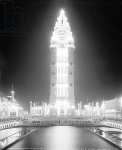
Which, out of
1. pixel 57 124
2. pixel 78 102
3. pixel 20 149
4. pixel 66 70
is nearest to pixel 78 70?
pixel 66 70

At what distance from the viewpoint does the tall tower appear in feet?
497

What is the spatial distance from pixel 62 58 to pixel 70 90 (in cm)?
1349

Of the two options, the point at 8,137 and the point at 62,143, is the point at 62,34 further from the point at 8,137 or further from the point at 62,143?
the point at 62,143

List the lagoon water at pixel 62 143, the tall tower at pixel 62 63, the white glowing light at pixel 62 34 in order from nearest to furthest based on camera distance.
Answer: the lagoon water at pixel 62 143
the tall tower at pixel 62 63
the white glowing light at pixel 62 34

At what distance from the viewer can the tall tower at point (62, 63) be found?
5960 inches

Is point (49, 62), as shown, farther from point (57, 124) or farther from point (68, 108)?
point (57, 124)

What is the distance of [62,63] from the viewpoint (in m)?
155

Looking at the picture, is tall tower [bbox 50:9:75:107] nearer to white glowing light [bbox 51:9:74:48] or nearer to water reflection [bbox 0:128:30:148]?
white glowing light [bbox 51:9:74:48]

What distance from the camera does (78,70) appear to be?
524ft

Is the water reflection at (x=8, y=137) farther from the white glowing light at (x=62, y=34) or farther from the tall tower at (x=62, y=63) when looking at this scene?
the white glowing light at (x=62, y=34)

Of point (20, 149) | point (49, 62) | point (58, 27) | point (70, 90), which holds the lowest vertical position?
point (20, 149)

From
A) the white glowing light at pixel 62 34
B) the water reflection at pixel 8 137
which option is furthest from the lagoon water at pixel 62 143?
the white glowing light at pixel 62 34

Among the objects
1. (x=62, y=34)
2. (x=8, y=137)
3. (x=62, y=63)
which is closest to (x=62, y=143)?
(x=8, y=137)

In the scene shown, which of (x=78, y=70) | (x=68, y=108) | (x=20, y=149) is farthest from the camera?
(x=78, y=70)
